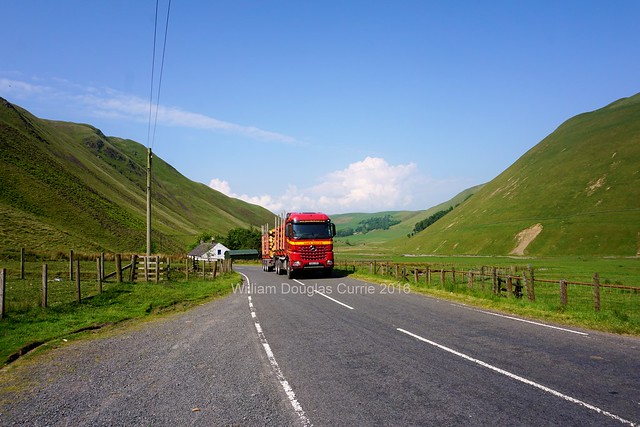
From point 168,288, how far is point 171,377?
18006 millimetres

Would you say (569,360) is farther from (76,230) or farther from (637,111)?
(637,111)

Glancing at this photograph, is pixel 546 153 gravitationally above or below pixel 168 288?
above

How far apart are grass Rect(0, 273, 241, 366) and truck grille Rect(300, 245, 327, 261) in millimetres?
7671

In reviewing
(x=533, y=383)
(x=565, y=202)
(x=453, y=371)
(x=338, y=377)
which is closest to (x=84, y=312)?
(x=338, y=377)

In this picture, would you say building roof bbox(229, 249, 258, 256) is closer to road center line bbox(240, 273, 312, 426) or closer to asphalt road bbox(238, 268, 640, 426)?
asphalt road bbox(238, 268, 640, 426)

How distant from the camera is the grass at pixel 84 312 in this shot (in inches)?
410

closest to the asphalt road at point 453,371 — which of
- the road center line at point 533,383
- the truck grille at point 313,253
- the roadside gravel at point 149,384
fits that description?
the road center line at point 533,383

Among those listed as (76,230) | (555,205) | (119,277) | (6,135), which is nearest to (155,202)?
(6,135)

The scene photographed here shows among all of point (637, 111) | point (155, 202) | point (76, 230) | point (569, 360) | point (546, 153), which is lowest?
point (569, 360)

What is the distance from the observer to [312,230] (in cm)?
2964

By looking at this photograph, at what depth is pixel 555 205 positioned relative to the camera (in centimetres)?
12262

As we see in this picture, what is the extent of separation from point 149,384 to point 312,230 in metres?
23.0

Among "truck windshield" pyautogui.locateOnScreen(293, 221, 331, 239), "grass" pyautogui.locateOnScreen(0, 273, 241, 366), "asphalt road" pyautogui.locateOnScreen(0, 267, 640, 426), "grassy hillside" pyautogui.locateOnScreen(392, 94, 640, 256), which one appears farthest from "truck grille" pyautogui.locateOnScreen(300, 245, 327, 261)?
"grassy hillside" pyautogui.locateOnScreen(392, 94, 640, 256)

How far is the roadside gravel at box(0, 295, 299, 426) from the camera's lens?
5.37m
